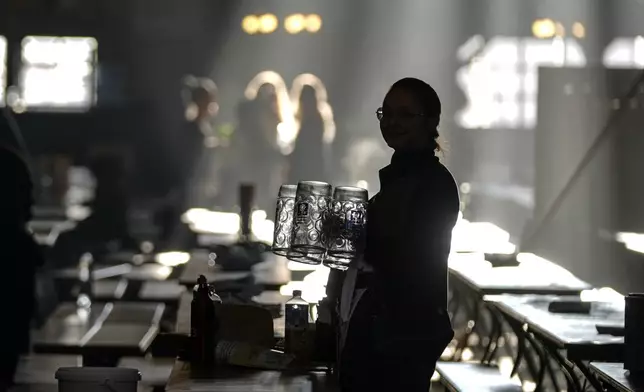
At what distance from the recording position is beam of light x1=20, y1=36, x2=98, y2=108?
12.0 m

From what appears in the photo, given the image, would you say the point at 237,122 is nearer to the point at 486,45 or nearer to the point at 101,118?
the point at 101,118

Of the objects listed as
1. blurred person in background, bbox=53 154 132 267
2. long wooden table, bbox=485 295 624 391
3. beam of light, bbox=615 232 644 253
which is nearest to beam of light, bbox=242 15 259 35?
blurred person in background, bbox=53 154 132 267

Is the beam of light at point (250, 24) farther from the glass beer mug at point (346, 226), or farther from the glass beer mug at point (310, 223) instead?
the glass beer mug at point (346, 226)

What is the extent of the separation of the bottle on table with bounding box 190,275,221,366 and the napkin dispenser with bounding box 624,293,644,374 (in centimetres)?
104

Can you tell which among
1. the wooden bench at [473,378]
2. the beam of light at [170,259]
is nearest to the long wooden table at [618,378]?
the wooden bench at [473,378]

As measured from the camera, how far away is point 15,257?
227 inches

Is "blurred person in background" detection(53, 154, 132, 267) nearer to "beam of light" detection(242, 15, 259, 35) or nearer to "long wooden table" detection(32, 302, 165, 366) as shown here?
"beam of light" detection(242, 15, 259, 35)

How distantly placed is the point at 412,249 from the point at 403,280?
0.24 feet

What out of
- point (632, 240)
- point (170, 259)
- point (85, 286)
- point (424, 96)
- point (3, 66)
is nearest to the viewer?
point (424, 96)

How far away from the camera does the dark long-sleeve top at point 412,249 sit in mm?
2600

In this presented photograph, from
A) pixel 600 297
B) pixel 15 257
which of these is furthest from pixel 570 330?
pixel 15 257

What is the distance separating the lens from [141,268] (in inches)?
308

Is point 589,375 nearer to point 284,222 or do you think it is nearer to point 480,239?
point 284,222

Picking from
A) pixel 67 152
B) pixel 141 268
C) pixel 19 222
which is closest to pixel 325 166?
pixel 67 152
